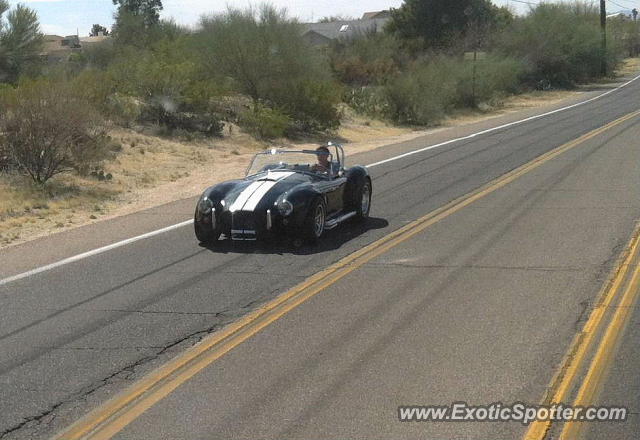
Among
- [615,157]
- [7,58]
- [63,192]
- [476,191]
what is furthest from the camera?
[7,58]

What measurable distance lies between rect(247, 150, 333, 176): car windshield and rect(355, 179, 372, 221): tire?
0.75m

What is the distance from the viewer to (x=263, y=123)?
29.8 m

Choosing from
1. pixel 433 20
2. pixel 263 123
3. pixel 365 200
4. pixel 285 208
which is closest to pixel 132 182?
pixel 365 200

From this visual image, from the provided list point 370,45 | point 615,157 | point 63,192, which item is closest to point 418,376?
point 63,192

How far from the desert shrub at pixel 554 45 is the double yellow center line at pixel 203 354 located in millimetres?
55699

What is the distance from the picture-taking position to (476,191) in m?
17.6

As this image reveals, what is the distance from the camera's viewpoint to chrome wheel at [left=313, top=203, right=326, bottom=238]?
12.2m

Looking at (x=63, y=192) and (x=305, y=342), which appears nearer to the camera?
(x=305, y=342)

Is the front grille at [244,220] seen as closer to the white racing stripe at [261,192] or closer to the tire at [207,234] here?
the white racing stripe at [261,192]

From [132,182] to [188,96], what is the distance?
844 cm

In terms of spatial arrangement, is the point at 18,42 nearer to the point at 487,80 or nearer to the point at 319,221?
the point at 319,221

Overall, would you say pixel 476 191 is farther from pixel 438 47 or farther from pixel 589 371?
pixel 438 47

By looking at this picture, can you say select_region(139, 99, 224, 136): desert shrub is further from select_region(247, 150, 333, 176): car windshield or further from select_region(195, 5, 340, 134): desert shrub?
select_region(247, 150, 333, 176): car windshield

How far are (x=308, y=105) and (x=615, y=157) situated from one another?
12.1m
